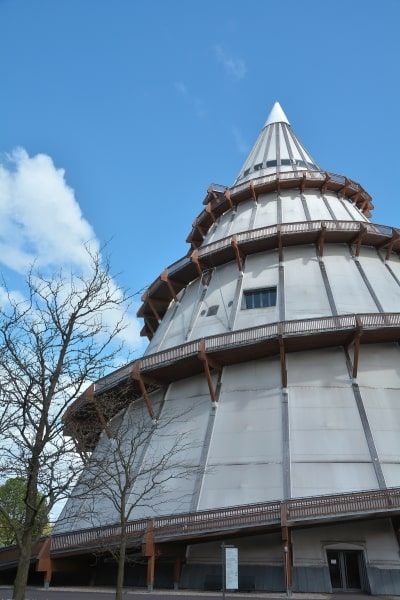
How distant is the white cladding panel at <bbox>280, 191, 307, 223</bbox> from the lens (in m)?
33.2

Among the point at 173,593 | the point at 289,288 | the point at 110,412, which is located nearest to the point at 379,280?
the point at 289,288

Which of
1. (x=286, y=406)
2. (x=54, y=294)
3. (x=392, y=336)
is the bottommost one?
(x=54, y=294)

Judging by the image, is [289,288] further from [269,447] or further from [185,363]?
[269,447]

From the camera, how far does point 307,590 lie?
1523cm

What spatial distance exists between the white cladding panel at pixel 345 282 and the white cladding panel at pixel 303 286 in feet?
2.22

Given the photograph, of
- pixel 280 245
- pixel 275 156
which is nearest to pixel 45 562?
pixel 280 245

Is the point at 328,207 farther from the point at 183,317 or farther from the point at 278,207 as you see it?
the point at 183,317

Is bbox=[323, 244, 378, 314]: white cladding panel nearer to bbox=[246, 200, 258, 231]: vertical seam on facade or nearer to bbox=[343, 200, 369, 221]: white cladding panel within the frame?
bbox=[246, 200, 258, 231]: vertical seam on facade

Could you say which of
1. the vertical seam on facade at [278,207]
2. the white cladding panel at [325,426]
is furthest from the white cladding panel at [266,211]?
the white cladding panel at [325,426]

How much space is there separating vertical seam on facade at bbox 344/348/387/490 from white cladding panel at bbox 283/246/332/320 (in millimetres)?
3769

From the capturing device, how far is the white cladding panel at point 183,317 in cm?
2824

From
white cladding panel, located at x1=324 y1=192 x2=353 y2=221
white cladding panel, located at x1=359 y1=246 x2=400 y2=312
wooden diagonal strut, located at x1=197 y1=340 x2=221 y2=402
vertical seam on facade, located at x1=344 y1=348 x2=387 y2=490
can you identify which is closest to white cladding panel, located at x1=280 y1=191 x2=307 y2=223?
white cladding panel, located at x1=324 y1=192 x2=353 y2=221

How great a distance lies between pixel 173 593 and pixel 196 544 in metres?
2.36

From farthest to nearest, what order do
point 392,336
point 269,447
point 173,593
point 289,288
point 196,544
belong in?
point 289,288 → point 392,336 → point 269,447 → point 196,544 → point 173,593
